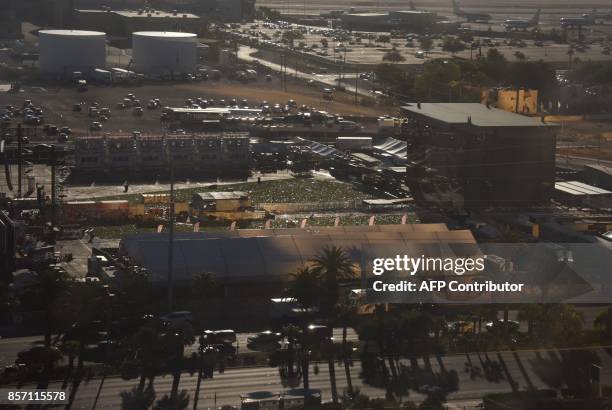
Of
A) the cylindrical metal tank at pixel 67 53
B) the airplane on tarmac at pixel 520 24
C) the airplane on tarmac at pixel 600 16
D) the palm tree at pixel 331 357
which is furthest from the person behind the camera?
the airplane on tarmac at pixel 600 16

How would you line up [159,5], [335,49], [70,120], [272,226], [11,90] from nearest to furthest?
[272,226]
[70,120]
[11,90]
[335,49]
[159,5]

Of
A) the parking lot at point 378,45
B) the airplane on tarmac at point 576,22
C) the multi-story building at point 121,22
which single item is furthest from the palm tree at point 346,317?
the airplane on tarmac at point 576,22

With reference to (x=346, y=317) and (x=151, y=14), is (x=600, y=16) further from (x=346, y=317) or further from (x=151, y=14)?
(x=346, y=317)

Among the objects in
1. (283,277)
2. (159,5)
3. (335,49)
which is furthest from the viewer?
(159,5)

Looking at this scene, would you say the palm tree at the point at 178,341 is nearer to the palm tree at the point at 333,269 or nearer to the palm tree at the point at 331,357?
the palm tree at the point at 331,357

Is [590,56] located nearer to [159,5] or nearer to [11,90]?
[159,5]

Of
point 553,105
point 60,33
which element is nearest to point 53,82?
point 60,33

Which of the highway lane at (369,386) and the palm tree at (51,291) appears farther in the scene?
the palm tree at (51,291)
